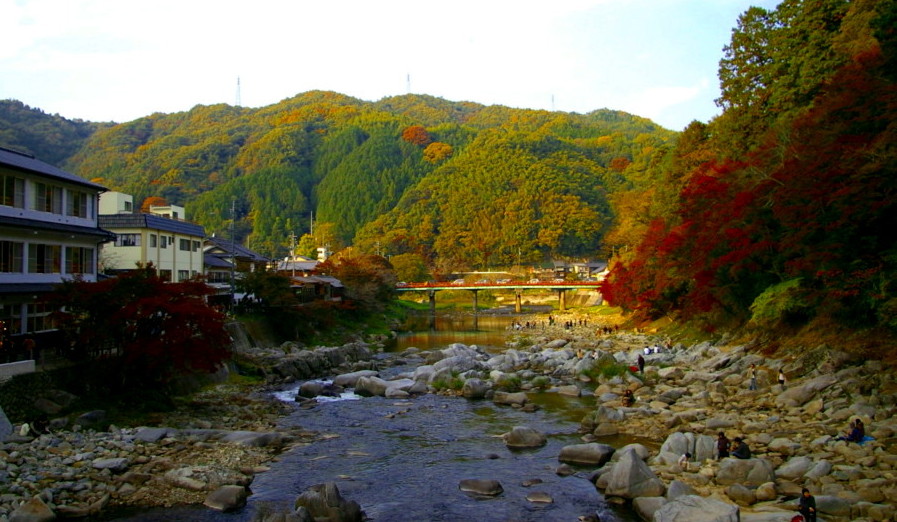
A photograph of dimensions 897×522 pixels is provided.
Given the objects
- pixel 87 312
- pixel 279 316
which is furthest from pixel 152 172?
pixel 87 312

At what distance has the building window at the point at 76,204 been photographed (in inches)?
916

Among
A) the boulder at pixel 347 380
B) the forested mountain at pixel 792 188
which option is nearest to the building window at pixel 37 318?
the boulder at pixel 347 380

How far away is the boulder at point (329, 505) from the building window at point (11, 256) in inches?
554

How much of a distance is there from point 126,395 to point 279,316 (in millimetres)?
19349

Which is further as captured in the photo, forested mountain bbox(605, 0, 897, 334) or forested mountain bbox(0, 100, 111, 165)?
forested mountain bbox(0, 100, 111, 165)

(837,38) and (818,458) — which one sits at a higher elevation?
(837,38)

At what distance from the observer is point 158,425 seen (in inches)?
711

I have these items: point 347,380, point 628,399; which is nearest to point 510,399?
point 628,399

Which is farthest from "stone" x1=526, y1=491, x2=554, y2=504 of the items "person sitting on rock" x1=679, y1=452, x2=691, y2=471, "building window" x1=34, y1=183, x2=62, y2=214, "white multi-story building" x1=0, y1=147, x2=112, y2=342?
"building window" x1=34, y1=183, x2=62, y2=214

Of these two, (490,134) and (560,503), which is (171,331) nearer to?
(560,503)

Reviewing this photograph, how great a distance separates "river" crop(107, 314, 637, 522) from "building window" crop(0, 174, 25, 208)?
1165 cm

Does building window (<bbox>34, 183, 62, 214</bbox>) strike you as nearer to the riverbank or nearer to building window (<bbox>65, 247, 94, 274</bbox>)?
building window (<bbox>65, 247, 94, 274</bbox>)

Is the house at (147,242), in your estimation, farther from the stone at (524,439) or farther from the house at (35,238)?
the stone at (524,439)

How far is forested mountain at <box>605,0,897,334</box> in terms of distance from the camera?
18297 mm
